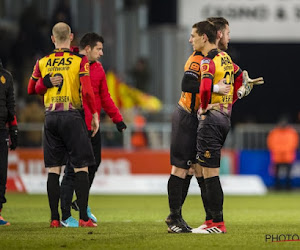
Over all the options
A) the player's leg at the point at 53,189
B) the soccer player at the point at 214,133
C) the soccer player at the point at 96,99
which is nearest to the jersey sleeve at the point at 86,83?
the soccer player at the point at 96,99

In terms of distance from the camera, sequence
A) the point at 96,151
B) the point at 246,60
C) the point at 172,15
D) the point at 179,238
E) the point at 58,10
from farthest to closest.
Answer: the point at 246,60
the point at 58,10
the point at 172,15
the point at 96,151
the point at 179,238

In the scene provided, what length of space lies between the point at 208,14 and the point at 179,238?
13760 mm

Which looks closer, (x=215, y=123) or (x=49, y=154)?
(x=215, y=123)

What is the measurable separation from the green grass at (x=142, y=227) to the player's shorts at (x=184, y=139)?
872 millimetres

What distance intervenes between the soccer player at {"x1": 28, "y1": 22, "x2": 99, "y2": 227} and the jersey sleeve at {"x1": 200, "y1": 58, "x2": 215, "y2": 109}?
1.63m

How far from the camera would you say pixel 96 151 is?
11.7 metres

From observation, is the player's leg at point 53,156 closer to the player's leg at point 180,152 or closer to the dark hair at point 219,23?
the player's leg at point 180,152

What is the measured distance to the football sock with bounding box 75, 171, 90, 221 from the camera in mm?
10727

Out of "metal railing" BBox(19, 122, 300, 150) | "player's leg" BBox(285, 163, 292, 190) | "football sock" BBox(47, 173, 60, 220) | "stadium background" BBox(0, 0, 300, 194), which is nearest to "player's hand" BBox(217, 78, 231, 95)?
"football sock" BBox(47, 173, 60, 220)

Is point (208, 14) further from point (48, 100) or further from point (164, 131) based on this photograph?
point (48, 100)

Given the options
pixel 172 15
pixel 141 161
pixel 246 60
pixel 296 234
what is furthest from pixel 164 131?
pixel 296 234

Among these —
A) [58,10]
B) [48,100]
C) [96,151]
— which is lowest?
[96,151]

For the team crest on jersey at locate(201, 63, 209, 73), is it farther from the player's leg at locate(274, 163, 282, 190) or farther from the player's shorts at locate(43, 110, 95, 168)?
the player's leg at locate(274, 163, 282, 190)

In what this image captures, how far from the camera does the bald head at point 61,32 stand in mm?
10609
